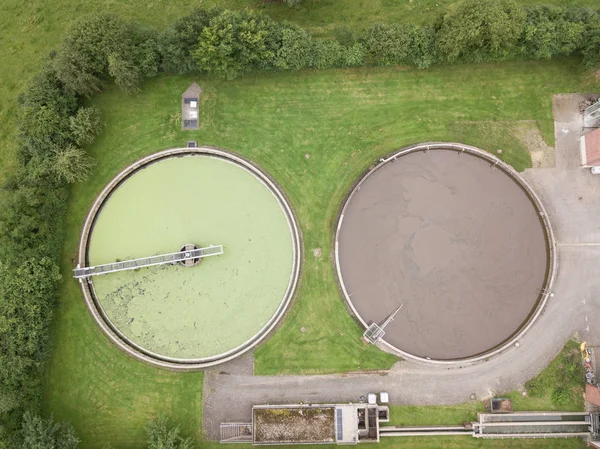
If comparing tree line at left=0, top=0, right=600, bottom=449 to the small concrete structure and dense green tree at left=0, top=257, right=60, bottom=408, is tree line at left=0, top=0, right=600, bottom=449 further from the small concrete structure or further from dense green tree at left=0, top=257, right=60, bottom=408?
the small concrete structure

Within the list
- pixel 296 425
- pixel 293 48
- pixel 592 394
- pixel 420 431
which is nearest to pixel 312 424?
pixel 296 425

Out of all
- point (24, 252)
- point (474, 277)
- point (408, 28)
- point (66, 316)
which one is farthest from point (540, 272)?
point (24, 252)

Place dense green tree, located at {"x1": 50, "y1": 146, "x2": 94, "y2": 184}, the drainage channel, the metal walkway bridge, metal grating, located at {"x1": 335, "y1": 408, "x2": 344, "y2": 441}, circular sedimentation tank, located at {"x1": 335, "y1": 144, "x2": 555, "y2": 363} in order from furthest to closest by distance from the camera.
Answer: circular sedimentation tank, located at {"x1": 335, "y1": 144, "x2": 555, "y2": 363} → the metal walkway bridge → the drainage channel → dense green tree, located at {"x1": 50, "y1": 146, "x2": 94, "y2": 184} → metal grating, located at {"x1": 335, "y1": 408, "x2": 344, "y2": 441}

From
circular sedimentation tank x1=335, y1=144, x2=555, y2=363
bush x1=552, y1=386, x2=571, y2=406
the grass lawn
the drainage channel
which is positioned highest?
the grass lawn

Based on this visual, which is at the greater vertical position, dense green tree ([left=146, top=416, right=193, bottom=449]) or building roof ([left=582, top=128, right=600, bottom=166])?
building roof ([left=582, top=128, right=600, bottom=166])

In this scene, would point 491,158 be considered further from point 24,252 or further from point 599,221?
point 24,252

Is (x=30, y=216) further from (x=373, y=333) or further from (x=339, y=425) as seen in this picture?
(x=339, y=425)

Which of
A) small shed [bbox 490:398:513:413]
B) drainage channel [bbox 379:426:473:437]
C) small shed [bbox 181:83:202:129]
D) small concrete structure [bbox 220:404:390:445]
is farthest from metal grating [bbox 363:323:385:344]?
small shed [bbox 181:83:202:129]
